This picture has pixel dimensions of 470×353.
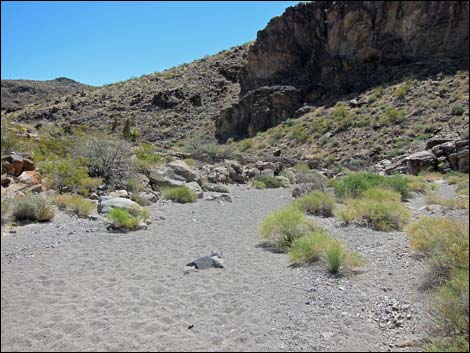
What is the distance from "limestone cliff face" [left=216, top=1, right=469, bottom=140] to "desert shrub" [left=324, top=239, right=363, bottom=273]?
29892mm

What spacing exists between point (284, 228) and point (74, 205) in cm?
578

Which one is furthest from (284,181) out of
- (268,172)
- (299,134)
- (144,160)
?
(299,134)

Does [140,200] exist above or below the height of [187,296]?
above

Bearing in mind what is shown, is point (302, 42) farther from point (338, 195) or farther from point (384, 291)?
point (384, 291)

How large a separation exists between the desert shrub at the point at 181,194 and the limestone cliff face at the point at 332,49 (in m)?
24.7

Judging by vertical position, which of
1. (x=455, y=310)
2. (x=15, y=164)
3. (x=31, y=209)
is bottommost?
(x=455, y=310)

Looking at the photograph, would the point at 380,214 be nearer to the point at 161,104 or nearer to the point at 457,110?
the point at 457,110

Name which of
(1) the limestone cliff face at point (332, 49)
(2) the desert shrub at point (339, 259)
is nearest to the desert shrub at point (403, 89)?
(1) the limestone cliff face at point (332, 49)

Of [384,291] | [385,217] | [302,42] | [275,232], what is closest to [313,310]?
[384,291]

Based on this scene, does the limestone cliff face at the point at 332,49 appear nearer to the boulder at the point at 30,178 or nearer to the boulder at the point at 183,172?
the boulder at the point at 183,172

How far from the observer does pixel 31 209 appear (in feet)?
31.7

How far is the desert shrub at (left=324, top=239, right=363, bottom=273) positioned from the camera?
665 centimetres

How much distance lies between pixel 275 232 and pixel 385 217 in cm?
291

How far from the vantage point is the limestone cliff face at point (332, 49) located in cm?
3253
